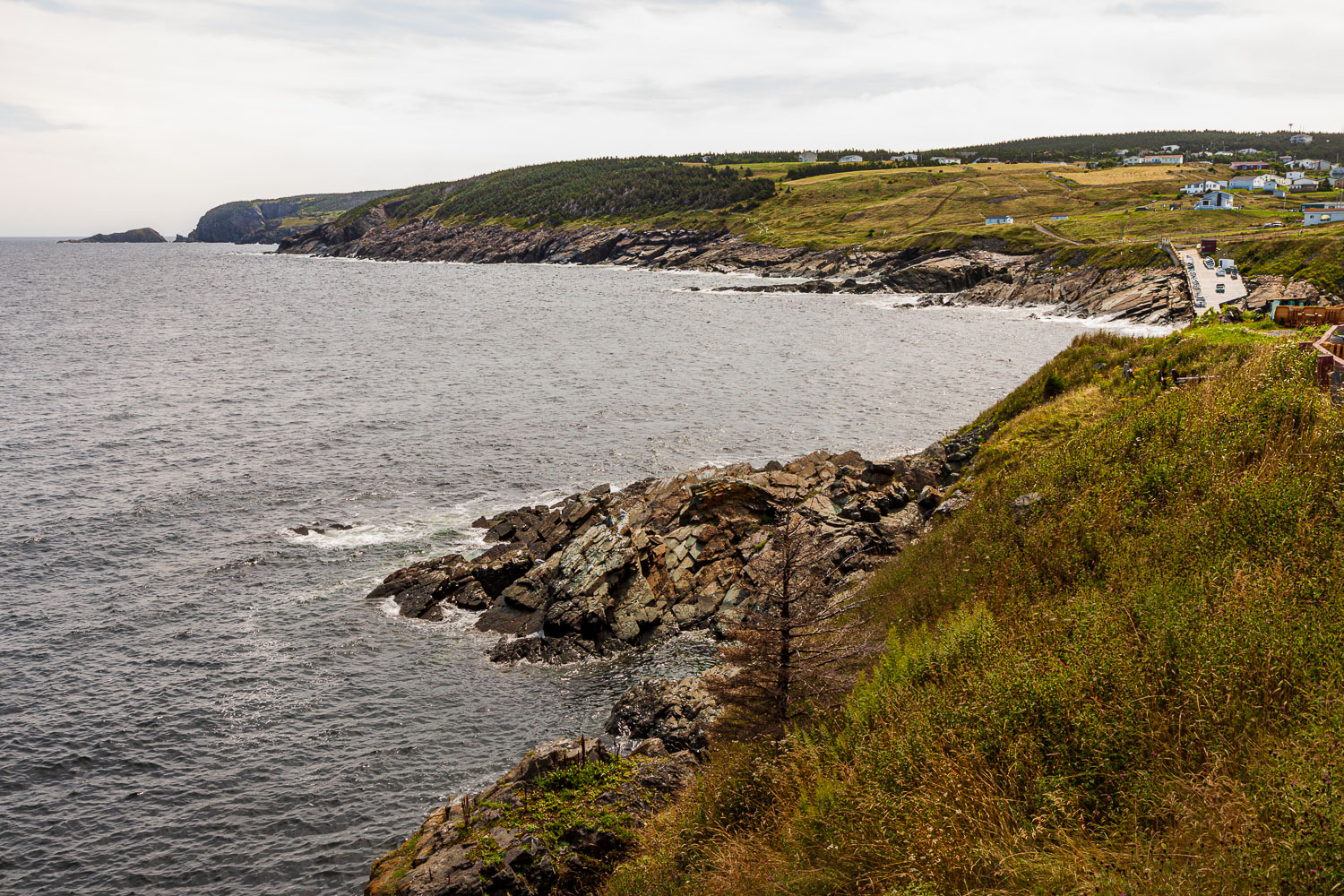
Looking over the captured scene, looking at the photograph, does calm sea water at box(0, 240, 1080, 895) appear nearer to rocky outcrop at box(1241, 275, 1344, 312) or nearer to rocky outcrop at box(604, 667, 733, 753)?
rocky outcrop at box(604, 667, 733, 753)

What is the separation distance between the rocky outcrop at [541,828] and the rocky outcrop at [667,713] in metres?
1.71

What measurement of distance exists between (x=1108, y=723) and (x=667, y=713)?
572 inches

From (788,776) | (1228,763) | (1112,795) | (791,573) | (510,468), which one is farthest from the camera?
(510,468)

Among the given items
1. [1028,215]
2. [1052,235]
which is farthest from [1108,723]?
[1028,215]

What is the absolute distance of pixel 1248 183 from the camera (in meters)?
166

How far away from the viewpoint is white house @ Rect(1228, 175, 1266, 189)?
163m

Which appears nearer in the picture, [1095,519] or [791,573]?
[791,573]

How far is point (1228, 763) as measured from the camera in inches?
313

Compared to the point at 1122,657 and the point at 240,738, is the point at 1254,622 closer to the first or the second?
the point at 1122,657

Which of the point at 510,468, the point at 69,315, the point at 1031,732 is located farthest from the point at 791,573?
the point at 69,315

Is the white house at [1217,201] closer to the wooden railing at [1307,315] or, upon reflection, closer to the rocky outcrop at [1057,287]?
the rocky outcrop at [1057,287]

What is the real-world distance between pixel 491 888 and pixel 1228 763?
1212 cm

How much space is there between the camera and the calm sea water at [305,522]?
21.0 metres

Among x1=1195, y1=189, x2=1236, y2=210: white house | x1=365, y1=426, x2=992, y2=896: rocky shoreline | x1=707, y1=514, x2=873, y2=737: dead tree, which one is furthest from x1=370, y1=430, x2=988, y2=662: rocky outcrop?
x1=1195, y1=189, x2=1236, y2=210: white house
